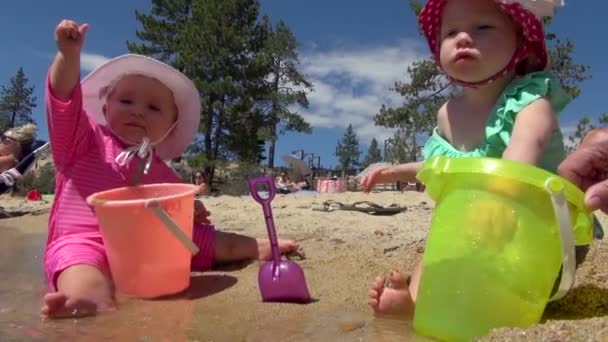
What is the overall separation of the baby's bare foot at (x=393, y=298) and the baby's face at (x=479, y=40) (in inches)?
28.2

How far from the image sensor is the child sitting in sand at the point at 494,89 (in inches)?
68.0

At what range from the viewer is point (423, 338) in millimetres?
1441

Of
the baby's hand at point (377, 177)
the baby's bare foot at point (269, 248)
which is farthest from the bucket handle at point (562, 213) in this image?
the baby's bare foot at point (269, 248)

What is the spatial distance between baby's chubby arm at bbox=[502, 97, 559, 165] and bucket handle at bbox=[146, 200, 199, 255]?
1.04 m

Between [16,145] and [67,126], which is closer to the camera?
[67,126]

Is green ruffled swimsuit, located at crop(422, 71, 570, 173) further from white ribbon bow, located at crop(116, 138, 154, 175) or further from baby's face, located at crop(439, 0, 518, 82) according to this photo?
white ribbon bow, located at crop(116, 138, 154, 175)

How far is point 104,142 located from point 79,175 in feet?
0.57

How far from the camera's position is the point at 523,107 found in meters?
1.81

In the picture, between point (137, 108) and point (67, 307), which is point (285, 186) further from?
point (67, 307)

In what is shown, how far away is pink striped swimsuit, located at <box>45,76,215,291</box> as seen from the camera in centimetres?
233

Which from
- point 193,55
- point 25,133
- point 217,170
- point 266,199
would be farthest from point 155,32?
point 266,199

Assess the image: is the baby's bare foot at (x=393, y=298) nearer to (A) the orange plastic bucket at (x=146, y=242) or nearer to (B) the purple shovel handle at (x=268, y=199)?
(B) the purple shovel handle at (x=268, y=199)

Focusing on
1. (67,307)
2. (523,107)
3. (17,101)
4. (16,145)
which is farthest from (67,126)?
(17,101)

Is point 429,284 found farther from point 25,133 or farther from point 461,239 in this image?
point 25,133
